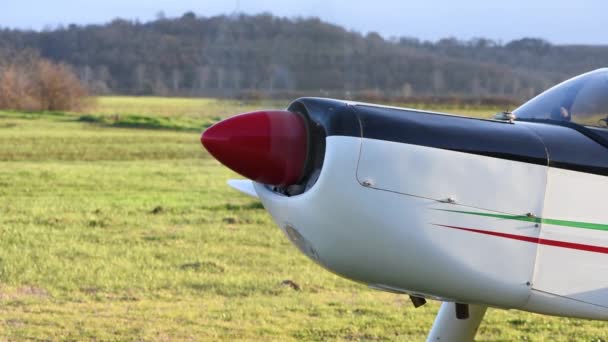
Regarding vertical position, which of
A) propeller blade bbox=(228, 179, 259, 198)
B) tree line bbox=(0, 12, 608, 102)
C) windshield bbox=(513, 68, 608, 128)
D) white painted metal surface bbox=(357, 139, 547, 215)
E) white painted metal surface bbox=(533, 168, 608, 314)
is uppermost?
windshield bbox=(513, 68, 608, 128)

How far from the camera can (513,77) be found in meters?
41.9

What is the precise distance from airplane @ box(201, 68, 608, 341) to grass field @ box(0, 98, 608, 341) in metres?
3.31

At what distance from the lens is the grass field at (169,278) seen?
678 cm

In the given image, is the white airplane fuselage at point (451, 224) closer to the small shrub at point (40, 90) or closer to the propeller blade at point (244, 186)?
the propeller blade at point (244, 186)

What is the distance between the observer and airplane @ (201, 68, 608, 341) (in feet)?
10.3

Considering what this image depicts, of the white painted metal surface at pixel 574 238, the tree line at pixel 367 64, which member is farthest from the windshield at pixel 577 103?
the tree line at pixel 367 64

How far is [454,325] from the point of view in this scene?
511 centimetres

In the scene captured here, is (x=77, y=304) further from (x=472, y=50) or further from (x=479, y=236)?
(x=472, y=50)

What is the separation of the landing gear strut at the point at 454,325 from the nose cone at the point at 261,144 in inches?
85.3

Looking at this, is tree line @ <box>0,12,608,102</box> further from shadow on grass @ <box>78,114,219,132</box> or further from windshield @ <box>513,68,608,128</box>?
windshield @ <box>513,68,608,128</box>

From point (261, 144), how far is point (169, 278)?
573cm

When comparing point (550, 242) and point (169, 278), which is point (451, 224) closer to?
point (550, 242)

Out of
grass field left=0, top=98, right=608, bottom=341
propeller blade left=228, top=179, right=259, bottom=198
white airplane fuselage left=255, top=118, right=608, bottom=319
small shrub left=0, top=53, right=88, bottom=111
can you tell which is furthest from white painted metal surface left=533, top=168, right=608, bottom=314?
small shrub left=0, top=53, right=88, bottom=111

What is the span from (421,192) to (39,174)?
1561 centimetres
